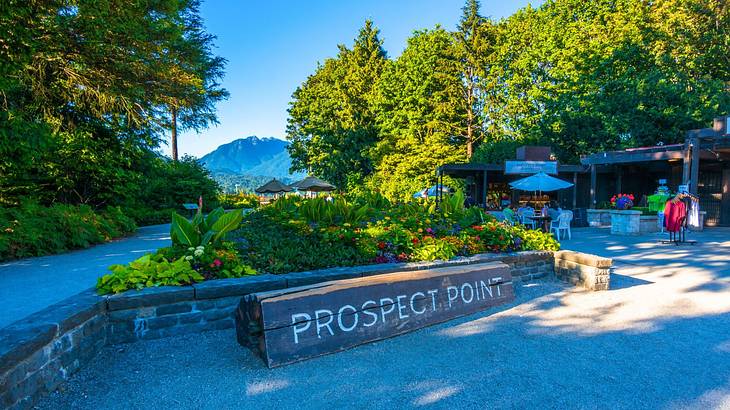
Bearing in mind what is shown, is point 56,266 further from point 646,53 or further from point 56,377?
point 646,53

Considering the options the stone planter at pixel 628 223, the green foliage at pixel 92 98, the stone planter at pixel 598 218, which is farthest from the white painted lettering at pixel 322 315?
the stone planter at pixel 598 218

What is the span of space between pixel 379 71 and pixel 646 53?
18.3 meters

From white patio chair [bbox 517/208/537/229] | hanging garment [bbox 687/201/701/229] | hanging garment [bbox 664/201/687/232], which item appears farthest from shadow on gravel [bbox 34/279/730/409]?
hanging garment [bbox 687/201/701/229]

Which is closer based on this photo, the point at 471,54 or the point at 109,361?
the point at 109,361

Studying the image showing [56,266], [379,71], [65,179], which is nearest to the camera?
[56,266]

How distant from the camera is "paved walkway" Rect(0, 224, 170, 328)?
4.58 m

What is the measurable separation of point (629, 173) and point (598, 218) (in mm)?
4237

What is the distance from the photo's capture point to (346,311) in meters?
3.60

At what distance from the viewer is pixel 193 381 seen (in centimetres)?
300

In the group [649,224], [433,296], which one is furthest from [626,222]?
[433,296]

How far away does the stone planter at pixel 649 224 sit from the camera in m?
12.7

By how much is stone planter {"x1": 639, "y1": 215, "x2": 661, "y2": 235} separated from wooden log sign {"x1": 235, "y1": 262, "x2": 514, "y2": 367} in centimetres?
1102

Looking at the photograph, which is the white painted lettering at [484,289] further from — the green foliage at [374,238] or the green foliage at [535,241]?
the green foliage at [535,241]

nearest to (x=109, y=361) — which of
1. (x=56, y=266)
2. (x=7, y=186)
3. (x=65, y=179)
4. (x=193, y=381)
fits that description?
(x=193, y=381)
